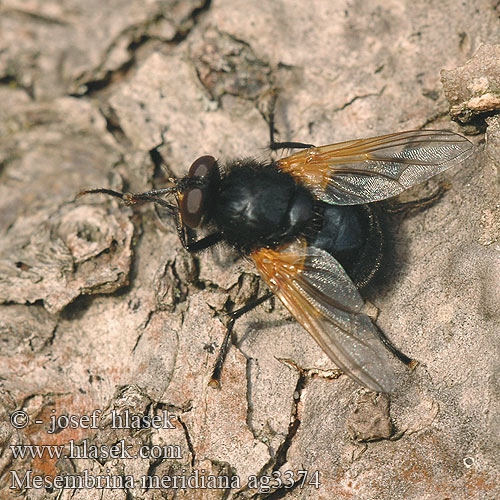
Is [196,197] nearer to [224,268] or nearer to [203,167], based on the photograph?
[203,167]

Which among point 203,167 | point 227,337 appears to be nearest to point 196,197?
point 203,167

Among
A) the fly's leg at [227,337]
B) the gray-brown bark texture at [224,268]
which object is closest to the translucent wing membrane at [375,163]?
the gray-brown bark texture at [224,268]

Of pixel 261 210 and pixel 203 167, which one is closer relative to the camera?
pixel 261 210

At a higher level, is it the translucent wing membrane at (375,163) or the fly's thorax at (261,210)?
the translucent wing membrane at (375,163)

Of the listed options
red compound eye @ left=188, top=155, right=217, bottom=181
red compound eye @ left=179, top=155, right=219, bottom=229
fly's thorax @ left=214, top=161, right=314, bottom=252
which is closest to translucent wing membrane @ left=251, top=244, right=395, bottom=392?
fly's thorax @ left=214, top=161, right=314, bottom=252

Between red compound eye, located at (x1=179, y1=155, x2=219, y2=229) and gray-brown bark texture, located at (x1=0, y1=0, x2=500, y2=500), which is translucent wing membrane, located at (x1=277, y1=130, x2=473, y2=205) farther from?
red compound eye, located at (x1=179, y1=155, x2=219, y2=229)

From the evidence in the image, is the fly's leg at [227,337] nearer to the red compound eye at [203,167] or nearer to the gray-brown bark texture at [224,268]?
the gray-brown bark texture at [224,268]
